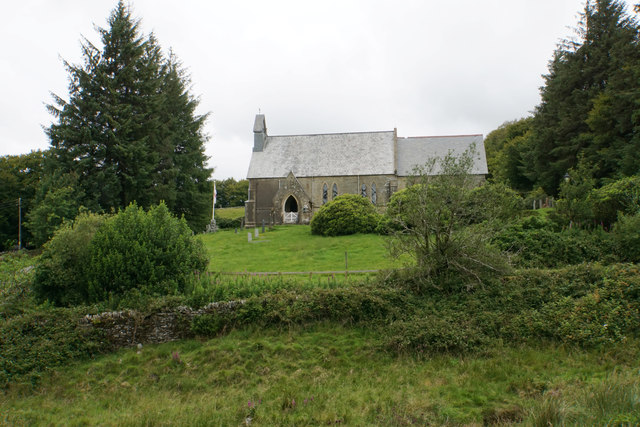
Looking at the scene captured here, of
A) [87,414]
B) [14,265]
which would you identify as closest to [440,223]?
[87,414]

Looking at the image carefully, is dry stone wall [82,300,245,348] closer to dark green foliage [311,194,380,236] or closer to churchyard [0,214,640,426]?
churchyard [0,214,640,426]

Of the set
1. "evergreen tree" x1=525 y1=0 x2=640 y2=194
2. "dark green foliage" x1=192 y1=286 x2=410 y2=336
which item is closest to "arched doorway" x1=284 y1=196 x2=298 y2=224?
"evergreen tree" x1=525 y1=0 x2=640 y2=194

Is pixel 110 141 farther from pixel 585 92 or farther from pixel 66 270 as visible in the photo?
pixel 585 92

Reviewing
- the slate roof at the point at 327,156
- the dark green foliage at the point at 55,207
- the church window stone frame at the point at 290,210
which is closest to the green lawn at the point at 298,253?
the dark green foliage at the point at 55,207

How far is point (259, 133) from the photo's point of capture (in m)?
41.6

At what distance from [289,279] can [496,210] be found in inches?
253

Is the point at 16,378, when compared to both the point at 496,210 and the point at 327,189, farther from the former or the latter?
the point at 327,189

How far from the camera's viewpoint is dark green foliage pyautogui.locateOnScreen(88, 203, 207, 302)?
1148 centimetres

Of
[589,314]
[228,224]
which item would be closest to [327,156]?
[228,224]

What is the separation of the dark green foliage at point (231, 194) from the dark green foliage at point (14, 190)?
34098mm

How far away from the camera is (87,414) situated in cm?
769

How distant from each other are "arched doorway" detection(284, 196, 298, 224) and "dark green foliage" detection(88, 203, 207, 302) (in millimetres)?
22330

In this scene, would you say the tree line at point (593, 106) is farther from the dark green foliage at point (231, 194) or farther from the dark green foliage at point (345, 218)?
the dark green foliage at point (231, 194)

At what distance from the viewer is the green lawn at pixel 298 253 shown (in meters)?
15.3
